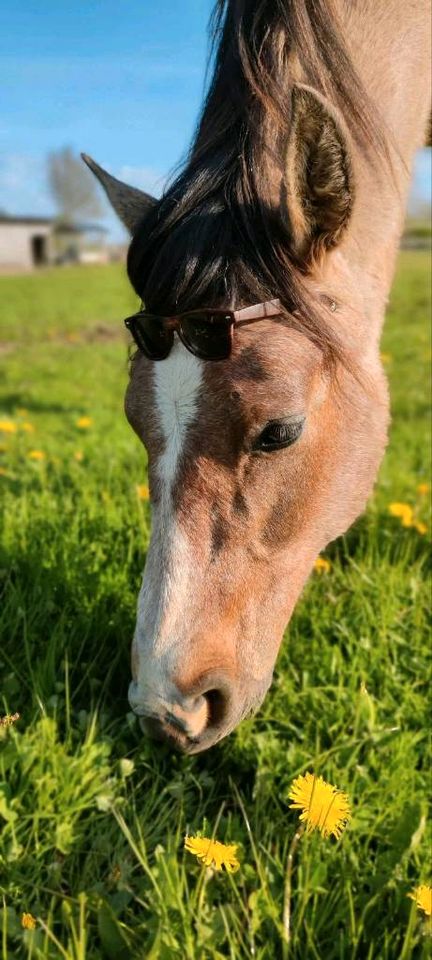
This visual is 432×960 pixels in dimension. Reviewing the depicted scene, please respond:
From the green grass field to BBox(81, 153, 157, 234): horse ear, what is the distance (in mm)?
1241

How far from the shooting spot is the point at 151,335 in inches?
75.8

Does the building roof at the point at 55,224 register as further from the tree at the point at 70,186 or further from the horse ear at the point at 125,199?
the horse ear at the point at 125,199

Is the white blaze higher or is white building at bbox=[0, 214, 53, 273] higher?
white building at bbox=[0, 214, 53, 273]

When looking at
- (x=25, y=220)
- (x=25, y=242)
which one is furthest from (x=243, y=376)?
(x=25, y=220)

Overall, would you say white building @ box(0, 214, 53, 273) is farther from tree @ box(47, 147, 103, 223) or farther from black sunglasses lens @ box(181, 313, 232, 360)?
black sunglasses lens @ box(181, 313, 232, 360)

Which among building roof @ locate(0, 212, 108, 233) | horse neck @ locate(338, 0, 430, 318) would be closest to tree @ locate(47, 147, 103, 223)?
building roof @ locate(0, 212, 108, 233)

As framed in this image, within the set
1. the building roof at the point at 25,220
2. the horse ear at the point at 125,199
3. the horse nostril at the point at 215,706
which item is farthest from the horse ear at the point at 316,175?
the building roof at the point at 25,220

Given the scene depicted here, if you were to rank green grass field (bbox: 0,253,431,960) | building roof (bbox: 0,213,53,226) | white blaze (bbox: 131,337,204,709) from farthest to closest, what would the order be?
building roof (bbox: 0,213,53,226) < white blaze (bbox: 131,337,204,709) < green grass field (bbox: 0,253,431,960)

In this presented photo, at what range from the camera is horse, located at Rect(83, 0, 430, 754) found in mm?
1781

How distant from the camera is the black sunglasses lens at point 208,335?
5.98ft

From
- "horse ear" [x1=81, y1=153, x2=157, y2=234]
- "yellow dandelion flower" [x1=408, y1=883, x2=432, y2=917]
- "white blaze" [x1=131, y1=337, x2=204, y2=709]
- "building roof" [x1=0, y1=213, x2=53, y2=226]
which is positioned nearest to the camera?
"yellow dandelion flower" [x1=408, y1=883, x2=432, y2=917]

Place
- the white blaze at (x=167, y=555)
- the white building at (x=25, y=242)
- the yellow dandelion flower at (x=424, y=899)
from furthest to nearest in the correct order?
the white building at (x=25, y=242) < the white blaze at (x=167, y=555) < the yellow dandelion flower at (x=424, y=899)

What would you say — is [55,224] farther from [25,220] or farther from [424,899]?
[424,899]

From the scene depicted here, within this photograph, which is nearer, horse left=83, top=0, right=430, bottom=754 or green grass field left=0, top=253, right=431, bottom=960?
green grass field left=0, top=253, right=431, bottom=960
